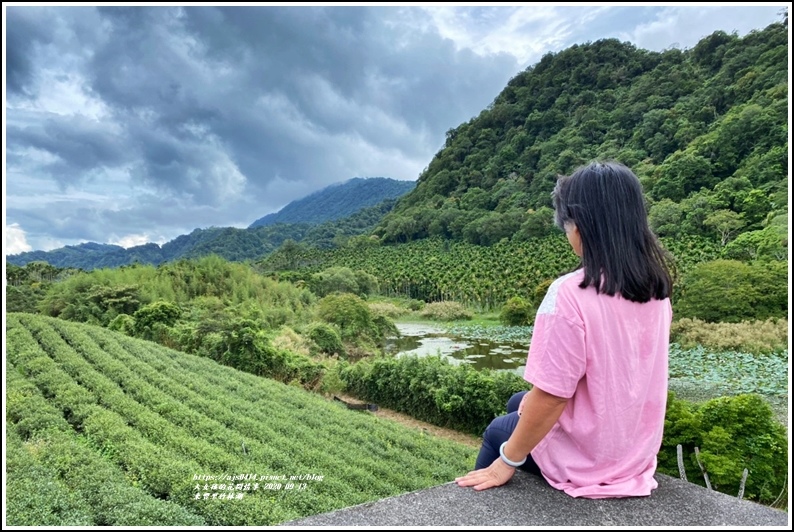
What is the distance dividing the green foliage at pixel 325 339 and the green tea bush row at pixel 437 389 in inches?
104

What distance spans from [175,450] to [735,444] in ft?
10.9

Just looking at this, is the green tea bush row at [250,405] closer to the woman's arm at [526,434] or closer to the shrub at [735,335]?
the woman's arm at [526,434]

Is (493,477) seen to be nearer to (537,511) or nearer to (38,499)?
(537,511)

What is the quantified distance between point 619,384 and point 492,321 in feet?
43.6

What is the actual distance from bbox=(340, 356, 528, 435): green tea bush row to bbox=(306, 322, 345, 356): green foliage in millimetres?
2632

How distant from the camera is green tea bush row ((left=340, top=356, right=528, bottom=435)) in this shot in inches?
229

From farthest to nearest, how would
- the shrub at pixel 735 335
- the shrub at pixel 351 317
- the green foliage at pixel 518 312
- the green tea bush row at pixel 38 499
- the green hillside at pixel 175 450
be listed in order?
the green foliage at pixel 518 312 < the shrub at pixel 351 317 < the shrub at pixel 735 335 < the green hillside at pixel 175 450 < the green tea bush row at pixel 38 499

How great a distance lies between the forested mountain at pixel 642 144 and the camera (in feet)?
53.3

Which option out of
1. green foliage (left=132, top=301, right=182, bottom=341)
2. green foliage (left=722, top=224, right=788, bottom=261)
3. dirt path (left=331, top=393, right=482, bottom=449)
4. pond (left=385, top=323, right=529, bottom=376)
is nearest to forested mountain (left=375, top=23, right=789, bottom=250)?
green foliage (left=722, top=224, right=788, bottom=261)

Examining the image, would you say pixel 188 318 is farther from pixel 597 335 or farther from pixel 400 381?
pixel 597 335

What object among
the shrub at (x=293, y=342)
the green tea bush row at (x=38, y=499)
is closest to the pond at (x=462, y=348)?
the shrub at (x=293, y=342)

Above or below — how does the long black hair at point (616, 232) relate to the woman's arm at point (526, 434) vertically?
above

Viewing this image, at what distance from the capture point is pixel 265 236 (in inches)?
934

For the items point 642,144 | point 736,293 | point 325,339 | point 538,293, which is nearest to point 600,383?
point 325,339
